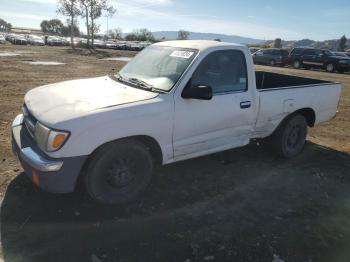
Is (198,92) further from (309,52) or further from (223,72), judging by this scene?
(309,52)

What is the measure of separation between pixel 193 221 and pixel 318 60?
26.9 m

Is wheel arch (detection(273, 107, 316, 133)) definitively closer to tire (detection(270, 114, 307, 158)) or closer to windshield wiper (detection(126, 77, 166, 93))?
tire (detection(270, 114, 307, 158))

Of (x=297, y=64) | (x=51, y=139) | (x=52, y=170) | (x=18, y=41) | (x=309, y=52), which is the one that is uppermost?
(x=51, y=139)

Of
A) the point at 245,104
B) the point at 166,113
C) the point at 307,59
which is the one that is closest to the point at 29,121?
the point at 166,113

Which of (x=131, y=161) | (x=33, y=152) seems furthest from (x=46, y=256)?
(x=131, y=161)

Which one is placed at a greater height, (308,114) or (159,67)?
(159,67)

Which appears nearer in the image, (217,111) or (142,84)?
(142,84)

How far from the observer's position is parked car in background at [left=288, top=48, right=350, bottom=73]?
1059 inches

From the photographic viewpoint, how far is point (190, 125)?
4.46 metres

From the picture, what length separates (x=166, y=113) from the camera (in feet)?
13.7

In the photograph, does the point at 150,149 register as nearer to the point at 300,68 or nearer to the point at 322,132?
the point at 322,132

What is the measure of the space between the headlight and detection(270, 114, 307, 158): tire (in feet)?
11.8

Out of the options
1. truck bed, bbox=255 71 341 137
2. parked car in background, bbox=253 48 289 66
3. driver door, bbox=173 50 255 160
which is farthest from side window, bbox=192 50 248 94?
parked car in background, bbox=253 48 289 66

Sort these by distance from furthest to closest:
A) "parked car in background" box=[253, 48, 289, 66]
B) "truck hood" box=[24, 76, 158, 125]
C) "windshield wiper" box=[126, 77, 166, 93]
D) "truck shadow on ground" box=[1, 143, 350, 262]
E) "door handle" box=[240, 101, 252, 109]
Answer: "parked car in background" box=[253, 48, 289, 66], "door handle" box=[240, 101, 252, 109], "windshield wiper" box=[126, 77, 166, 93], "truck hood" box=[24, 76, 158, 125], "truck shadow on ground" box=[1, 143, 350, 262]
